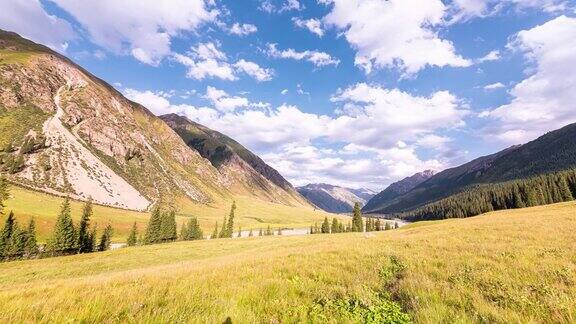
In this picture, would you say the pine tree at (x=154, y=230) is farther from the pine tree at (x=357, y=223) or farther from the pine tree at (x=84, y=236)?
the pine tree at (x=357, y=223)

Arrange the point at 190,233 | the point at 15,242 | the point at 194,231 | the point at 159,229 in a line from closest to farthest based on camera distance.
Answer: the point at 15,242 → the point at 159,229 → the point at 190,233 → the point at 194,231

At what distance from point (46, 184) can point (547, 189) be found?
813 feet

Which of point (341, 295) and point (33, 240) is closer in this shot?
point (341, 295)

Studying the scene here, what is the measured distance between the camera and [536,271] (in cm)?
838

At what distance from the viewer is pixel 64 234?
79125mm

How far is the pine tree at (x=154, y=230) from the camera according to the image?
100m

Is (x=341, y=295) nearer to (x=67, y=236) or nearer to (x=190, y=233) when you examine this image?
(x=67, y=236)

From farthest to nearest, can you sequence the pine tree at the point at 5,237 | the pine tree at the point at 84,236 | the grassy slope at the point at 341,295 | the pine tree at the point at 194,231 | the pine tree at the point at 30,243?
the pine tree at the point at 194,231
the pine tree at the point at 84,236
the pine tree at the point at 30,243
the pine tree at the point at 5,237
the grassy slope at the point at 341,295

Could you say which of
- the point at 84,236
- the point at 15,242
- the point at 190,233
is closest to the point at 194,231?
the point at 190,233

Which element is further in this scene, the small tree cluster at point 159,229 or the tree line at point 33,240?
the small tree cluster at point 159,229

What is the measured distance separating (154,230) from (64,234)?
1048 inches

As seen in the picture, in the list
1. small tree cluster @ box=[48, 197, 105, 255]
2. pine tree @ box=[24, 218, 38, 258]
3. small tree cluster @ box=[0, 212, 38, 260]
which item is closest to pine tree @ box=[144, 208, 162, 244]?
small tree cluster @ box=[48, 197, 105, 255]

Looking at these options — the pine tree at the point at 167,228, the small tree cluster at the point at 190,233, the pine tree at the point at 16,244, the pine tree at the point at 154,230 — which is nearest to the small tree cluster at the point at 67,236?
the pine tree at the point at 16,244

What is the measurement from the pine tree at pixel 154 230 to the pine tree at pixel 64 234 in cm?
2103
